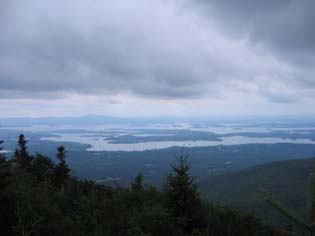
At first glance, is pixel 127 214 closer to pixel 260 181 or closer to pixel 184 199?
pixel 184 199

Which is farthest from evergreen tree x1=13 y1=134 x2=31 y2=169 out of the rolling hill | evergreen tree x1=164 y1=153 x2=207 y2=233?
the rolling hill

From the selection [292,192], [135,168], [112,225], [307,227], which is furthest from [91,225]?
[135,168]

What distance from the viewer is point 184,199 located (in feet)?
34.9

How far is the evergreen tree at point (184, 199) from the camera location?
10249mm

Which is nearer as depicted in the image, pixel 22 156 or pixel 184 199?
pixel 184 199

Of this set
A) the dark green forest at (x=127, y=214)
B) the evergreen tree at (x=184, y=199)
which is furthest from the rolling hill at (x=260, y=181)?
the evergreen tree at (x=184, y=199)

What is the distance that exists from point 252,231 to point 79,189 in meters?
7.99

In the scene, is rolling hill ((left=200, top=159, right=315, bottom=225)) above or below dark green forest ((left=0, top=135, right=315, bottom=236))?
below

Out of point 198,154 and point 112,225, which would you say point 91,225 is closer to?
point 112,225

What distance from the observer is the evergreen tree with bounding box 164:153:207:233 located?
1025 centimetres

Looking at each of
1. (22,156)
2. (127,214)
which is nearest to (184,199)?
(127,214)

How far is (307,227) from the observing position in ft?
11.6

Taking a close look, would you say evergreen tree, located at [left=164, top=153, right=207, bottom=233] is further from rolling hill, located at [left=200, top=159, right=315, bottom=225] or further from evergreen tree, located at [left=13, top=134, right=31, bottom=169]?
rolling hill, located at [left=200, top=159, right=315, bottom=225]

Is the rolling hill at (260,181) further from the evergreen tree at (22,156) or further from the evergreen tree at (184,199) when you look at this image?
the evergreen tree at (184,199)
